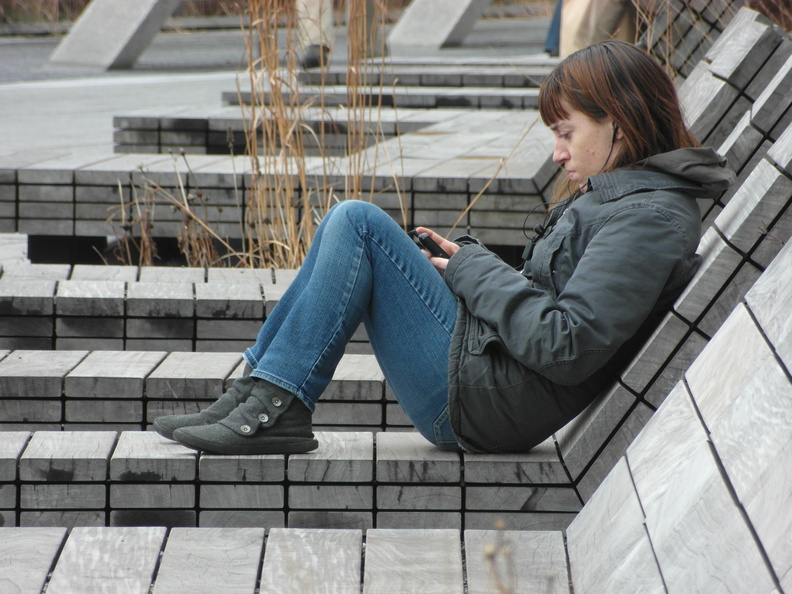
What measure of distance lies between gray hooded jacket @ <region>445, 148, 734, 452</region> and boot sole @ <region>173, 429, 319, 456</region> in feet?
0.91

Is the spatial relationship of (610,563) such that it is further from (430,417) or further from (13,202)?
(13,202)

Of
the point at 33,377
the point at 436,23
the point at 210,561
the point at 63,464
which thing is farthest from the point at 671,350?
the point at 436,23

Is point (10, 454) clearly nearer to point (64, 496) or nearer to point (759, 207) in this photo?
point (64, 496)

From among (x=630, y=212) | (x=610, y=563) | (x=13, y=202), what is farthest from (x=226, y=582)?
→ (x=13, y=202)

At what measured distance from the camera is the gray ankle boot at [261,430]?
1938 mm

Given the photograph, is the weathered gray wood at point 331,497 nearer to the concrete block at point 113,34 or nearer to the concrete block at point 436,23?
the concrete block at point 113,34

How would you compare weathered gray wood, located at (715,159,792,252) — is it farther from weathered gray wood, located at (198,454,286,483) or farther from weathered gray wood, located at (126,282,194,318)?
weathered gray wood, located at (126,282,194,318)

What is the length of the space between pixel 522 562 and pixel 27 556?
0.72m

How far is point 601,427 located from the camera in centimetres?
188

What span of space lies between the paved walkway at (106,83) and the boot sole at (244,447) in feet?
7.07

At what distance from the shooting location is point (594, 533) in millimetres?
1588

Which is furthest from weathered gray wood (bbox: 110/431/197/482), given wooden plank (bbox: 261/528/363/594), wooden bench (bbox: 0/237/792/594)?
wooden plank (bbox: 261/528/363/594)

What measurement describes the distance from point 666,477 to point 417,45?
48.8ft

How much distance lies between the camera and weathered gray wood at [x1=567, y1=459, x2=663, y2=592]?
135 centimetres
